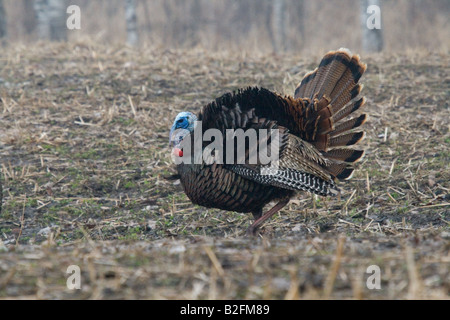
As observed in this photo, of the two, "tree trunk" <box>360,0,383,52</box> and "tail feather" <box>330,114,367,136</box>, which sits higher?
"tree trunk" <box>360,0,383,52</box>

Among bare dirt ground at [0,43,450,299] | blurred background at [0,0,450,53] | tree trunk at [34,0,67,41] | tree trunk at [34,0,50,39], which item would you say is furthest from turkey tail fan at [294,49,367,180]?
blurred background at [0,0,450,53]

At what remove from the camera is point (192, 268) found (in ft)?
11.7

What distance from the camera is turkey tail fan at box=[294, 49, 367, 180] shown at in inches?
237

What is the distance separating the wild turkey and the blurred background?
1225 cm

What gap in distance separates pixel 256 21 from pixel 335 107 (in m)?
17.9

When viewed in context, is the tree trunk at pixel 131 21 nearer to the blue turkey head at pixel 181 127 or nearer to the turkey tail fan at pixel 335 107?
the turkey tail fan at pixel 335 107

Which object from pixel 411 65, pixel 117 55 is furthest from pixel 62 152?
pixel 411 65

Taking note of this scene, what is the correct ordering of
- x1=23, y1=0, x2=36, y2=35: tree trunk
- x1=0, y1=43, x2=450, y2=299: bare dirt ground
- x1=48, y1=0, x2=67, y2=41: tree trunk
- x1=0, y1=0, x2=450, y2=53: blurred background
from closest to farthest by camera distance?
x1=0, y1=43, x2=450, y2=299: bare dirt ground < x1=48, y1=0, x2=67, y2=41: tree trunk < x1=0, y1=0, x2=450, y2=53: blurred background < x1=23, y1=0, x2=36, y2=35: tree trunk

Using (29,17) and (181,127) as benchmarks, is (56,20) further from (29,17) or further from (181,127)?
(181,127)

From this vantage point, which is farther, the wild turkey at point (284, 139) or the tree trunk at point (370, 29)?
the tree trunk at point (370, 29)

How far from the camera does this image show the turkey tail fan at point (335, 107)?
6.02m

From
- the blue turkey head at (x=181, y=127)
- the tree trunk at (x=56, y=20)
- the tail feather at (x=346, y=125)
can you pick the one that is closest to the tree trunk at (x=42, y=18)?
the tree trunk at (x=56, y=20)

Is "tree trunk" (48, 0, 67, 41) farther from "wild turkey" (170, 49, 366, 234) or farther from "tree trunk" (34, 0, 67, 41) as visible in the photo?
"wild turkey" (170, 49, 366, 234)
